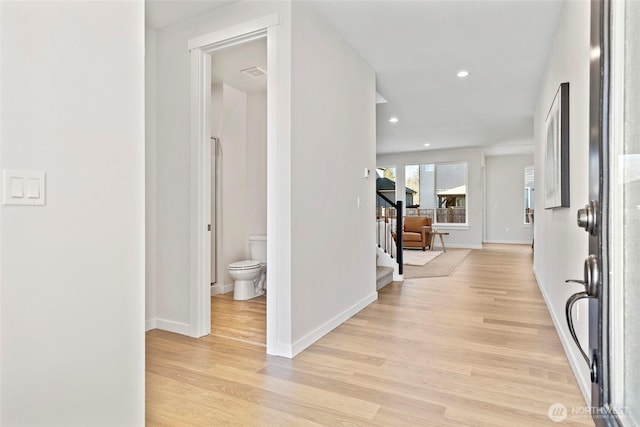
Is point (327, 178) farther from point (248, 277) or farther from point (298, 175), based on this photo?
point (248, 277)

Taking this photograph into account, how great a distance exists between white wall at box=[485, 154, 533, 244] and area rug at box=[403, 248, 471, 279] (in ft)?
11.0

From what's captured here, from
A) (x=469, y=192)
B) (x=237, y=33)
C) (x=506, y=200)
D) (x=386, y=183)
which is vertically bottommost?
(x=506, y=200)

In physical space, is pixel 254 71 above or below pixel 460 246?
above

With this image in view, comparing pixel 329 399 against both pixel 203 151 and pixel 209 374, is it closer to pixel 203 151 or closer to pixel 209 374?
pixel 209 374

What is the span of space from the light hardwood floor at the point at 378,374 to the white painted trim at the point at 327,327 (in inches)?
2.0

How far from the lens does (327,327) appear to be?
2959mm

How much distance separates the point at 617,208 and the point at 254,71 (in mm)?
3830

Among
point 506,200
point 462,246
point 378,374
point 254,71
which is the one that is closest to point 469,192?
point 462,246

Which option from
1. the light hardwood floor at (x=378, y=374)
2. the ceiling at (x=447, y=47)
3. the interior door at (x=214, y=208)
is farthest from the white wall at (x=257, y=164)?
the ceiling at (x=447, y=47)
